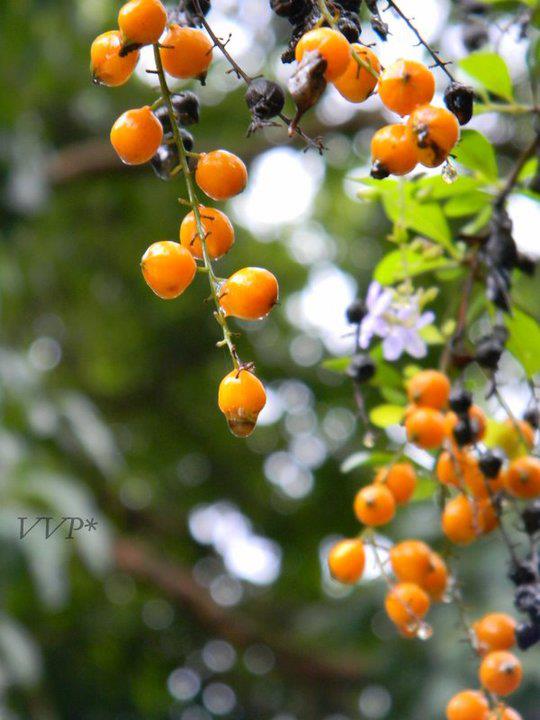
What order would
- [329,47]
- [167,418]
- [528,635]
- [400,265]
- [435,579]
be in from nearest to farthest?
1. [329,47]
2. [528,635]
3. [435,579]
4. [400,265]
5. [167,418]

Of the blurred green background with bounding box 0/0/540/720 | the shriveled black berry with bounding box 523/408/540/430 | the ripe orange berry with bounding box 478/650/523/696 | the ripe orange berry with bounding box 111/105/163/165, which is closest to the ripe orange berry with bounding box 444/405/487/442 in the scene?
the shriveled black berry with bounding box 523/408/540/430

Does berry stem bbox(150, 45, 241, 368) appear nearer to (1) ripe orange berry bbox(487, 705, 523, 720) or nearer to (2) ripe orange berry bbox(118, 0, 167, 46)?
(2) ripe orange berry bbox(118, 0, 167, 46)

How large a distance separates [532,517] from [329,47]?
2.01 ft

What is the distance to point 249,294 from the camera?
25.7 inches

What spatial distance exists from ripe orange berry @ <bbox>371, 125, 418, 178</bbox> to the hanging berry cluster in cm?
10

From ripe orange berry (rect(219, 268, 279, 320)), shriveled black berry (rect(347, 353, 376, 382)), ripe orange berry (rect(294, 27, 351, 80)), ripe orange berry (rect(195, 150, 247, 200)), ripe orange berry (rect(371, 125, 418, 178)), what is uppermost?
ripe orange berry (rect(294, 27, 351, 80))

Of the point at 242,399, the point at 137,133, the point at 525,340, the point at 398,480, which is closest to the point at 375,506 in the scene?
the point at 398,480

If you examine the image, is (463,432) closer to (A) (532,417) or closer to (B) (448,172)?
(A) (532,417)

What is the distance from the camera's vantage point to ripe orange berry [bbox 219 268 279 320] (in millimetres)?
653

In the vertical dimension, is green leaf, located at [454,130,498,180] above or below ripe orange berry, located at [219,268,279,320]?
below

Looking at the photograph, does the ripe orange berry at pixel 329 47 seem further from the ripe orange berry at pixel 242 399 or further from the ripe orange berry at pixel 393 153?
the ripe orange berry at pixel 242 399

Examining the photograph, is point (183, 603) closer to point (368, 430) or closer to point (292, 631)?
point (292, 631)

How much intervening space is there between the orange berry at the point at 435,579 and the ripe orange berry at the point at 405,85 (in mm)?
545

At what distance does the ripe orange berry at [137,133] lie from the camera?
67cm
